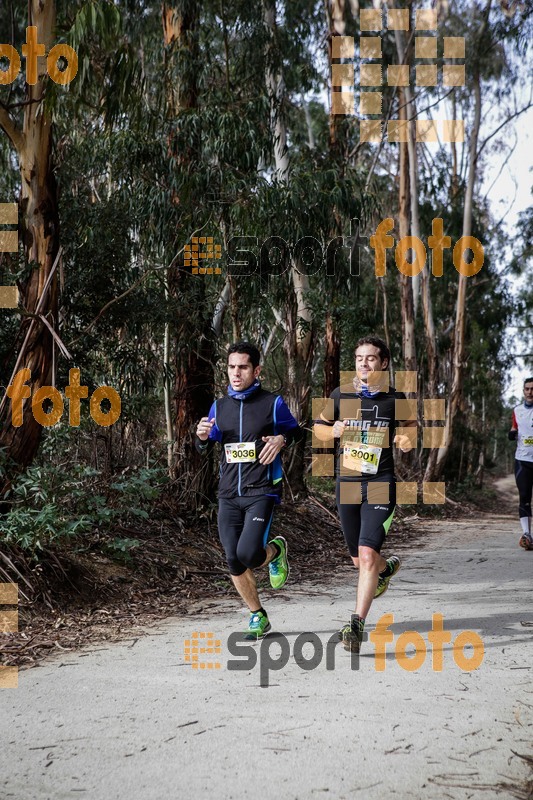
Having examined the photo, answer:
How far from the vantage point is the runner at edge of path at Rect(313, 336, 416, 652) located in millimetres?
5984

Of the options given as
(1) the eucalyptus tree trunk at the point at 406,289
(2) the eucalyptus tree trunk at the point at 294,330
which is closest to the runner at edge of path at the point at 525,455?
(2) the eucalyptus tree trunk at the point at 294,330

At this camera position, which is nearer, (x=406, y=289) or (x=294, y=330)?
(x=294, y=330)

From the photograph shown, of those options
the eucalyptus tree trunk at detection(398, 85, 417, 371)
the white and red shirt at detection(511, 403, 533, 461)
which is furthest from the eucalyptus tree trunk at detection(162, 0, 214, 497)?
the eucalyptus tree trunk at detection(398, 85, 417, 371)

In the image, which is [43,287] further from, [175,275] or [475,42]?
[475,42]

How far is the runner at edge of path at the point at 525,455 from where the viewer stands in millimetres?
11508

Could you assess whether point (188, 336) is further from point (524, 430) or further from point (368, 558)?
point (368, 558)

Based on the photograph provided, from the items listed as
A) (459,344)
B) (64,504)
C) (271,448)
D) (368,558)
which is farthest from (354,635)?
(459,344)

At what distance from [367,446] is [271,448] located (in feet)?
2.16

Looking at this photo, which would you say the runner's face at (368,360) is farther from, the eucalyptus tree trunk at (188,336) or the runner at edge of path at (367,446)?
the eucalyptus tree trunk at (188,336)

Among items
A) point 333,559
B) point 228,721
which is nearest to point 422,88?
point 333,559

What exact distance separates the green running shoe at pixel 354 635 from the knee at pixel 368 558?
1.20 ft

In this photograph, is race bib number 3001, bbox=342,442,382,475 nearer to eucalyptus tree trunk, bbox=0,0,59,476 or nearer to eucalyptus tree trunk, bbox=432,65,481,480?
eucalyptus tree trunk, bbox=0,0,59,476

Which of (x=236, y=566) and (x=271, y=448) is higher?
(x=271, y=448)

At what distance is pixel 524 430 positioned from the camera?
11633 millimetres
